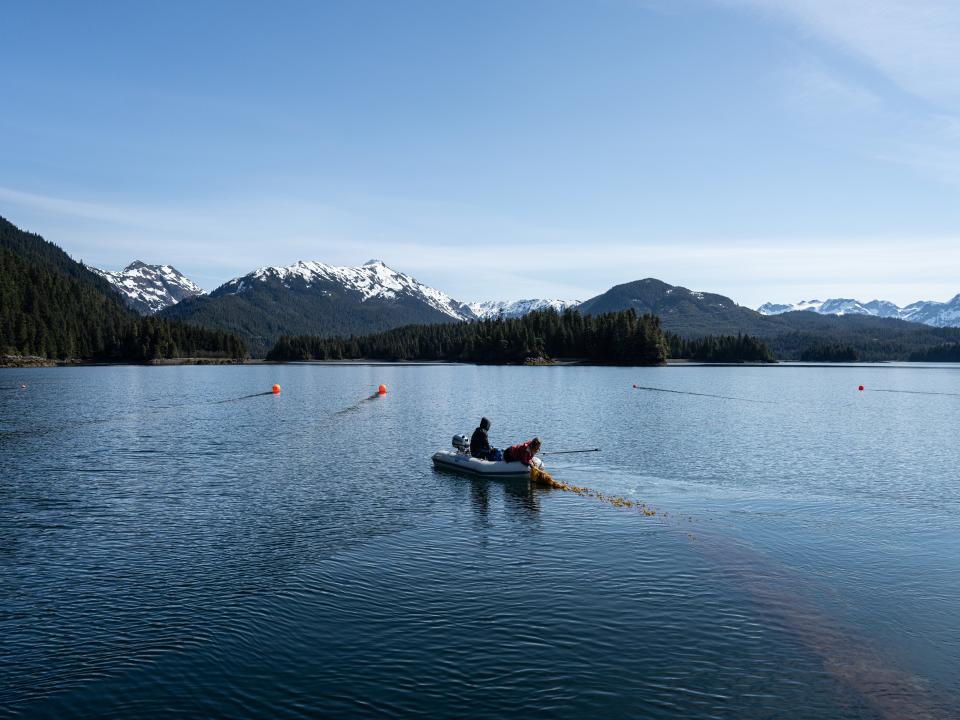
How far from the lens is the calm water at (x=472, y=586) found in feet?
51.6

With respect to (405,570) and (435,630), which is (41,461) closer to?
(405,570)

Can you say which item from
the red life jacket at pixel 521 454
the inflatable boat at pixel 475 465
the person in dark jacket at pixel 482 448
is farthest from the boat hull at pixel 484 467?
the person in dark jacket at pixel 482 448

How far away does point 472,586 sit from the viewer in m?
22.5

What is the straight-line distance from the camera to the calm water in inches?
619

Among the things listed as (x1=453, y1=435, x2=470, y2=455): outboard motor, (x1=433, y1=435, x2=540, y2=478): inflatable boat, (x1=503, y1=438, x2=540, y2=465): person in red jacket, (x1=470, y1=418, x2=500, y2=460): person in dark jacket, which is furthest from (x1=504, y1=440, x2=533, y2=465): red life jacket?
(x1=453, y1=435, x2=470, y2=455): outboard motor

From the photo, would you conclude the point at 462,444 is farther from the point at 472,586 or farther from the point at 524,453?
the point at 472,586

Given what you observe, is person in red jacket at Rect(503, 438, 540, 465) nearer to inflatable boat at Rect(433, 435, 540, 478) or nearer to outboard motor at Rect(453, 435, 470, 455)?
inflatable boat at Rect(433, 435, 540, 478)

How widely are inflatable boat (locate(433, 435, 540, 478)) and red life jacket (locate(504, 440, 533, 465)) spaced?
26 centimetres

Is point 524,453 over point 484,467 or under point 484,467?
over

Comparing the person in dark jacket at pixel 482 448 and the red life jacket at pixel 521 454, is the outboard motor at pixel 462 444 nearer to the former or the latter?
the person in dark jacket at pixel 482 448

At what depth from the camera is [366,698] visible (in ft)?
50.1

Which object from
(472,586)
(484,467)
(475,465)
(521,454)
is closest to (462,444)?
(475,465)

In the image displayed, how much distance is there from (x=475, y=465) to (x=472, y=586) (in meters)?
20.4

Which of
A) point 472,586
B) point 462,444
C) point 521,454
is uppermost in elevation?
point 462,444
